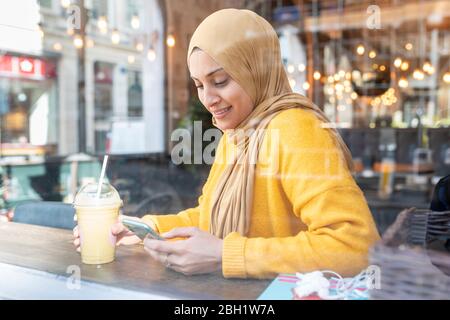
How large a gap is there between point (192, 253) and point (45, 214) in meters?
0.92

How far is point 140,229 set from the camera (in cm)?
101

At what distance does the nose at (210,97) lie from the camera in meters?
1.07

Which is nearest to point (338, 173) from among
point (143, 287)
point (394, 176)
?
point (143, 287)

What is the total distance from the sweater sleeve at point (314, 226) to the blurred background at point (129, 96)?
0.50ft

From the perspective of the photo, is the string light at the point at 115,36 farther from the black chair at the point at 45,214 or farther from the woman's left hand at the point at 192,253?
the woman's left hand at the point at 192,253

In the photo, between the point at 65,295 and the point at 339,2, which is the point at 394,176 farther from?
the point at 65,295

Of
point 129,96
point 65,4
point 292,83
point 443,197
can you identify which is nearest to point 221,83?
point 292,83

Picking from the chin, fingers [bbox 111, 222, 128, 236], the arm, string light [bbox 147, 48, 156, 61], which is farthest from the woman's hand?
string light [bbox 147, 48, 156, 61]

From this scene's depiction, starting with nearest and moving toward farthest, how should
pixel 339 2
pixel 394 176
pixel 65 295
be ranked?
pixel 65 295 → pixel 394 176 → pixel 339 2

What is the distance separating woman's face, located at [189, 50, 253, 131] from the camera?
1.05m

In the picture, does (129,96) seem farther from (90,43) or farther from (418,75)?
(418,75)

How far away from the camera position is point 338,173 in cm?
94
